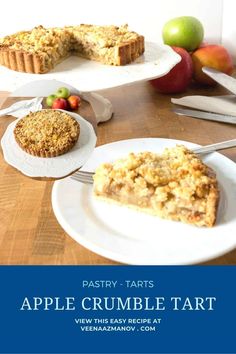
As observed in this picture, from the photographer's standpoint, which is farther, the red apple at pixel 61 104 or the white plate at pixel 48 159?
the red apple at pixel 61 104

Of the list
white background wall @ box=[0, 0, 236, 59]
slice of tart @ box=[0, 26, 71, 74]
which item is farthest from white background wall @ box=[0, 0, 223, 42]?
slice of tart @ box=[0, 26, 71, 74]

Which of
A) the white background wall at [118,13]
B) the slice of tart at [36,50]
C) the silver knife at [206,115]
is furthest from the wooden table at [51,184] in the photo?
the white background wall at [118,13]

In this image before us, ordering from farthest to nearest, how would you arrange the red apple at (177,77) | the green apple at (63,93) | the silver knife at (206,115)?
the red apple at (177,77), the silver knife at (206,115), the green apple at (63,93)

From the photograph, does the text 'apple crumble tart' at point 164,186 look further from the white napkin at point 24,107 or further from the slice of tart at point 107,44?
the slice of tart at point 107,44

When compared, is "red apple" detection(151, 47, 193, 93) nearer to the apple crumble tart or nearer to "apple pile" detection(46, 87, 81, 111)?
the apple crumble tart

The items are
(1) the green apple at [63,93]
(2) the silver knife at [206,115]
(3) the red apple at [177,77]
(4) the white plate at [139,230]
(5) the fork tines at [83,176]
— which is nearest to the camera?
(4) the white plate at [139,230]

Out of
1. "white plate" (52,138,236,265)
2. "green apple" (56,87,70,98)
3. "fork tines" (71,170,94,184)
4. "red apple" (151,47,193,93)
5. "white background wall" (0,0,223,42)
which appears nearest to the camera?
"white plate" (52,138,236,265)

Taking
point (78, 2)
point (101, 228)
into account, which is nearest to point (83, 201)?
point (101, 228)
